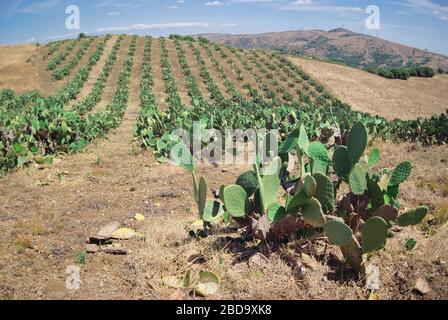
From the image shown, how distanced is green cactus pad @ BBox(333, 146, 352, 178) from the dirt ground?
79.4 ft

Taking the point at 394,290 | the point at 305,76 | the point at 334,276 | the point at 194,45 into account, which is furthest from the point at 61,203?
the point at 194,45

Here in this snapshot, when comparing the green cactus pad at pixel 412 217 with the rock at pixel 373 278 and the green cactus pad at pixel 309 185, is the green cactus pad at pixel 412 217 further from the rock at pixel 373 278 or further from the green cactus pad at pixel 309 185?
the green cactus pad at pixel 309 185

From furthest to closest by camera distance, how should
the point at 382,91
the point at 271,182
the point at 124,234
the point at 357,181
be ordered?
the point at 382,91
the point at 124,234
the point at 271,182
the point at 357,181

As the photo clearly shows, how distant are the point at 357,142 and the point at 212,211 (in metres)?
1.50

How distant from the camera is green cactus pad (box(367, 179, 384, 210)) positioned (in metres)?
3.68

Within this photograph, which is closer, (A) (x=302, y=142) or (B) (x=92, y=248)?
(A) (x=302, y=142)

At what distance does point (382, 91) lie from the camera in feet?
109

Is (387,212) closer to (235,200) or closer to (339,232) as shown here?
(339,232)

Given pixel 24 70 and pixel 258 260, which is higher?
pixel 24 70

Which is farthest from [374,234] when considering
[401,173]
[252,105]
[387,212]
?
[252,105]

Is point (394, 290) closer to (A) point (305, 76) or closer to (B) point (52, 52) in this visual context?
(A) point (305, 76)

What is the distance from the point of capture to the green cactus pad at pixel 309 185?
10.5ft

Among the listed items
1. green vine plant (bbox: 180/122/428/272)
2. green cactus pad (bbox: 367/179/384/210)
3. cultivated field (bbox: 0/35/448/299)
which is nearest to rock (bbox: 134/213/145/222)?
cultivated field (bbox: 0/35/448/299)

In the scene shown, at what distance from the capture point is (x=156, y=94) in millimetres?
26297
